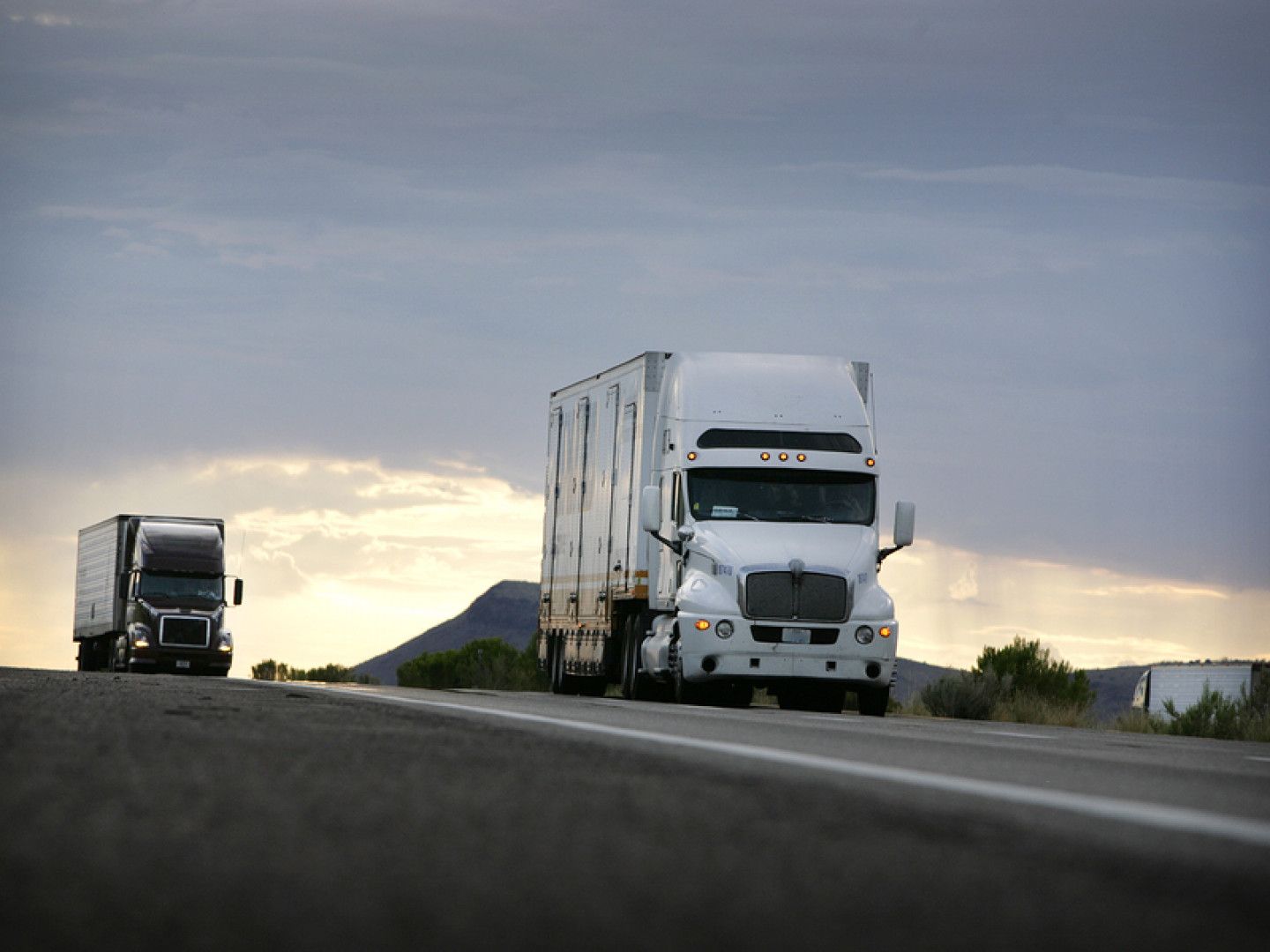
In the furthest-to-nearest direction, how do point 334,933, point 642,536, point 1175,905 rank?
point 642,536
point 1175,905
point 334,933

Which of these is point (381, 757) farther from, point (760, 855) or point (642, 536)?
point (642, 536)

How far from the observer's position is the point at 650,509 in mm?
24047

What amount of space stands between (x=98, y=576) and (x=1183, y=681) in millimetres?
29069

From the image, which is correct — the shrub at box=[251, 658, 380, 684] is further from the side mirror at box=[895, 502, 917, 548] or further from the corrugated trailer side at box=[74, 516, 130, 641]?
the side mirror at box=[895, 502, 917, 548]

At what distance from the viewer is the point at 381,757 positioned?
26.5 feet

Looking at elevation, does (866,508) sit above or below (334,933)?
above

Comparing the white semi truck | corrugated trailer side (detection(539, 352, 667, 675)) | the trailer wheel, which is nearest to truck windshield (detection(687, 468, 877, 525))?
the white semi truck

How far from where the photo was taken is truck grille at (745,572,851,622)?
23.7m

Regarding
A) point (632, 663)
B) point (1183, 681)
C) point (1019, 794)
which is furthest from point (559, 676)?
point (1183, 681)

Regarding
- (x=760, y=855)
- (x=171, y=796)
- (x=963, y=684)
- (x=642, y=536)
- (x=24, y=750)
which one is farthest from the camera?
(x=963, y=684)

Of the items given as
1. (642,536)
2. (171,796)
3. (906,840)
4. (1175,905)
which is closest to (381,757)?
(171,796)

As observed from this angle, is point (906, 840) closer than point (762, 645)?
Yes

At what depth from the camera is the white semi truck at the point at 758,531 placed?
A: 23828 mm

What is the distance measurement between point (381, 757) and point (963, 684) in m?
21.4
